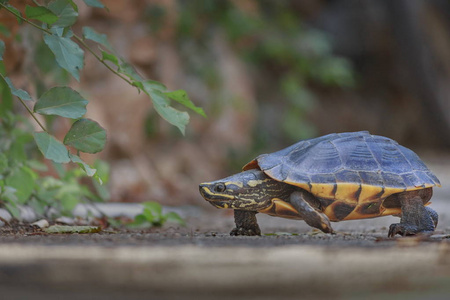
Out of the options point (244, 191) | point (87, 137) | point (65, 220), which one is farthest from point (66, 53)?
point (65, 220)

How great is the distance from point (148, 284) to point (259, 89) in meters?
10.3

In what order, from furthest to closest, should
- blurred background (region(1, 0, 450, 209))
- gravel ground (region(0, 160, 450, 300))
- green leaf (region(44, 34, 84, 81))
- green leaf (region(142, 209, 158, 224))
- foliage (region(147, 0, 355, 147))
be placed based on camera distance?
foliage (region(147, 0, 355, 147)) < blurred background (region(1, 0, 450, 209)) < green leaf (region(142, 209, 158, 224)) < green leaf (region(44, 34, 84, 81)) < gravel ground (region(0, 160, 450, 300))

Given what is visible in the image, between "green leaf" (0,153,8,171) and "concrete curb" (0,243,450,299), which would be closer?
"concrete curb" (0,243,450,299)

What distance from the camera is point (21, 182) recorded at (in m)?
2.41

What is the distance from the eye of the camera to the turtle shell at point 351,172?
2223 mm

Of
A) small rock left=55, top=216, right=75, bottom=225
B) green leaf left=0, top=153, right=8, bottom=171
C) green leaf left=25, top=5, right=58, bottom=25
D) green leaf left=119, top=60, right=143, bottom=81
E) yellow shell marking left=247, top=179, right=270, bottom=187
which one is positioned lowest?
small rock left=55, top=216, right=75, bottom=225

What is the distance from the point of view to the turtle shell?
7.29 ft

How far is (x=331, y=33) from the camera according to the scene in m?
11.7

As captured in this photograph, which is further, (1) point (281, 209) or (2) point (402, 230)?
(1) point (281, 209)

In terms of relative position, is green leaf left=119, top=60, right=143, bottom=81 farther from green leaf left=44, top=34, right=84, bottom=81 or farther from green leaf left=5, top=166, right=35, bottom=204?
green leaf left=5, top=166, right=35, bottom=204

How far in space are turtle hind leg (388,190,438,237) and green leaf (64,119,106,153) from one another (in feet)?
3.94

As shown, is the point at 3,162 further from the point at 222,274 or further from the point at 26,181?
the point at 222,274

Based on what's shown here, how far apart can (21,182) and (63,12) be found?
0.88 metres

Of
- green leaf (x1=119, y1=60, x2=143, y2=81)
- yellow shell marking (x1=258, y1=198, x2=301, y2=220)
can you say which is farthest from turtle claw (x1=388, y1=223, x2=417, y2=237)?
green leaf (x1=119, y1=60, x2=143, y2=81)
